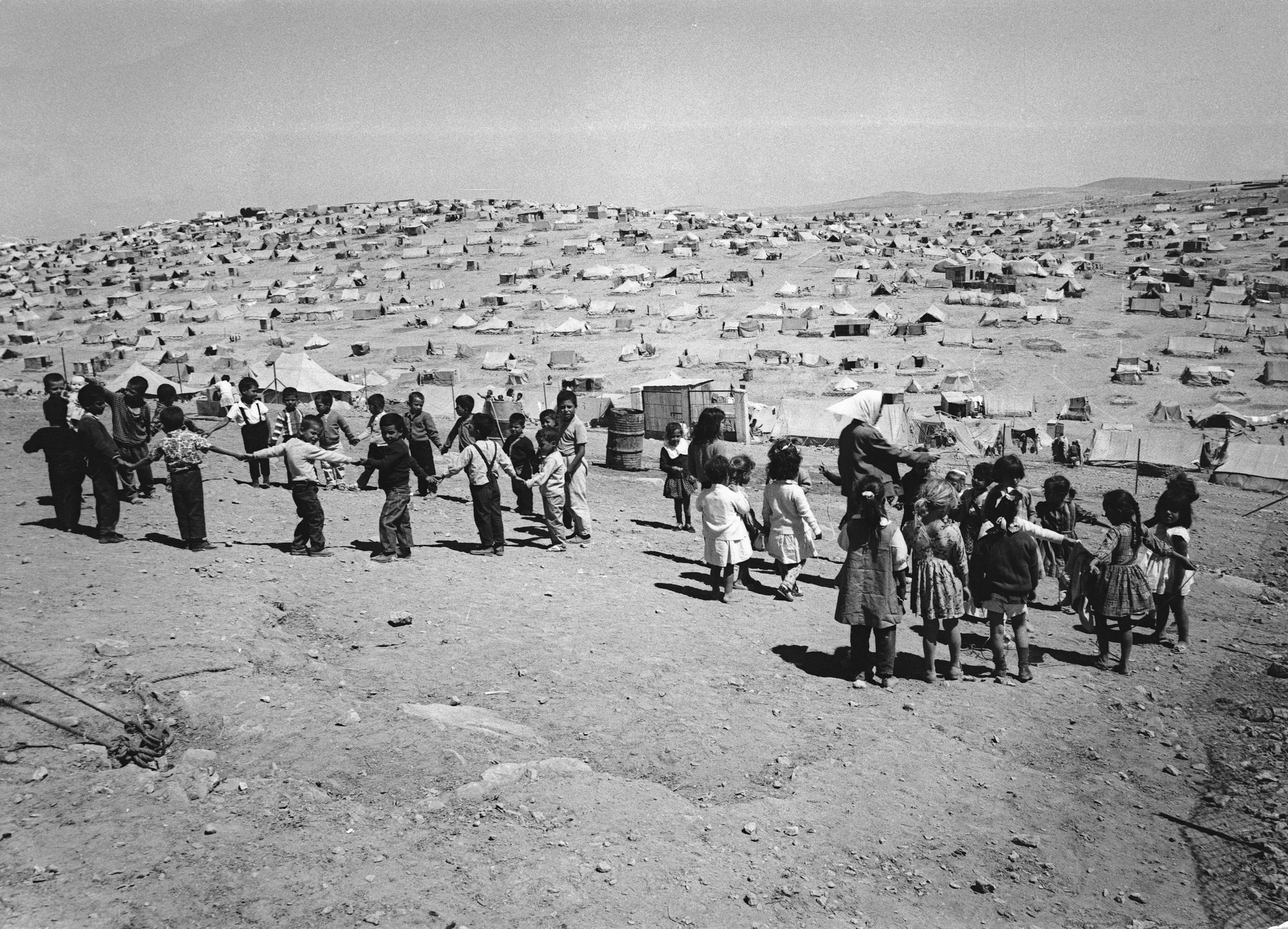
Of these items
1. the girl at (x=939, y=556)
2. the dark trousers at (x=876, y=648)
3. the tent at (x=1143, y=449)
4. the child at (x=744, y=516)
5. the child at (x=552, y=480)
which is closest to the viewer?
the girl at (x=939, y=556)

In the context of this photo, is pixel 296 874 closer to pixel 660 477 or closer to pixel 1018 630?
pixel 1018 630

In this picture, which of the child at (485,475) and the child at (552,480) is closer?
the child at (485,475)

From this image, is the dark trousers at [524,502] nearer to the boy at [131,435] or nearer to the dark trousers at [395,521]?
the dark trousers at [395,521]

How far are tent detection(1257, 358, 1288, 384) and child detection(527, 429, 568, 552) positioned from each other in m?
27.8

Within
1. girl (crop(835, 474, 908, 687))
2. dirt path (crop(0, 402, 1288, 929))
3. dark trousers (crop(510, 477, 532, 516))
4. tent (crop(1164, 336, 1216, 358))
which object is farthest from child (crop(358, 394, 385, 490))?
tent (crop(1164, 336, 1216, 358))

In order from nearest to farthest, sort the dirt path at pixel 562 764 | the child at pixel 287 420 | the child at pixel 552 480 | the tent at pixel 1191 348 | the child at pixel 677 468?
the dirt path at pixel 562 764 < the child at pixel 552 480 < the child at pixel 677 468 < the child at pixel 287 420 < the tent at pixel 1191 348

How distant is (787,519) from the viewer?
7.77m

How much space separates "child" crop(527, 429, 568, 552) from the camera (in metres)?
8.89

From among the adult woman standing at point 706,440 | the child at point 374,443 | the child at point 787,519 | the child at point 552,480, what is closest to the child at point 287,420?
the child at point 374,443

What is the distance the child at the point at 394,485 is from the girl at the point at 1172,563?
6.83 metres

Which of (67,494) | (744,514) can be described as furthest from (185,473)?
(744,514)

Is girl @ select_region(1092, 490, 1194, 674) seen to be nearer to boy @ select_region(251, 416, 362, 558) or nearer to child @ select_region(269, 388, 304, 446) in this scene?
boy @ select_region(251, 416, 362, 558)

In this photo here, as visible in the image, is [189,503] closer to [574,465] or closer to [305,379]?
[574,465]

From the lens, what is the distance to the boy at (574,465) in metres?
9.37
